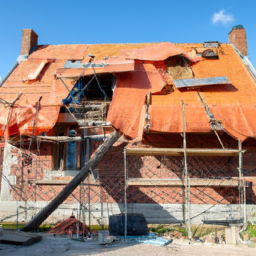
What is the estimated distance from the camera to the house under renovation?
9984 mm

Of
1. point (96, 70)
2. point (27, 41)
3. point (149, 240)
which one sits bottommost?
point (149, 240)

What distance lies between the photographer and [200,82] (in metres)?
11.2

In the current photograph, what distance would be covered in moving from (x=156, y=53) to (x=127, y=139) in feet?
15.8

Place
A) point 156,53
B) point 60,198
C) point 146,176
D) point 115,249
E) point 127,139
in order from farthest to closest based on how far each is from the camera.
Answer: point 156,53 < point 146,176 < point 127,139 < point 60,198 < point 115,249

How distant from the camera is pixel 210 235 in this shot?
28.5 feet

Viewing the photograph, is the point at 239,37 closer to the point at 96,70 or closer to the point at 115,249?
the point at 96,70

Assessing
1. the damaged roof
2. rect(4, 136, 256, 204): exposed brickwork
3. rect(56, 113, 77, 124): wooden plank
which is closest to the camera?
the damaged roof

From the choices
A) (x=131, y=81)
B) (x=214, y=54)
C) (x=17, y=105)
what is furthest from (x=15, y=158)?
(x=214, y=54)

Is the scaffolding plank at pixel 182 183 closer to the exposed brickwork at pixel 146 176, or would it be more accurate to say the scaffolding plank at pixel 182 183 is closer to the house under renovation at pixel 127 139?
the house under renovation at pixel 127 139

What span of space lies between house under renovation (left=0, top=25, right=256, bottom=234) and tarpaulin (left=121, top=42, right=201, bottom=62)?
6.5 inches

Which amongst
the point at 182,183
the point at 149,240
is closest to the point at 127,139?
the point at 182,183

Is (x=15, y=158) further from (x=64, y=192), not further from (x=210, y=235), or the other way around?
(x=210, y=235)

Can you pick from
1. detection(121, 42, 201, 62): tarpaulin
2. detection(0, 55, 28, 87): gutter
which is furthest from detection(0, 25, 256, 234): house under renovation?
detection(0, 55, 28, 87): gutter

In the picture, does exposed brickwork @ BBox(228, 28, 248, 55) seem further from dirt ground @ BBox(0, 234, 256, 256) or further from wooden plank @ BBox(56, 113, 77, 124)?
dirt ground @ BBox(0, 234, 256, 256)
